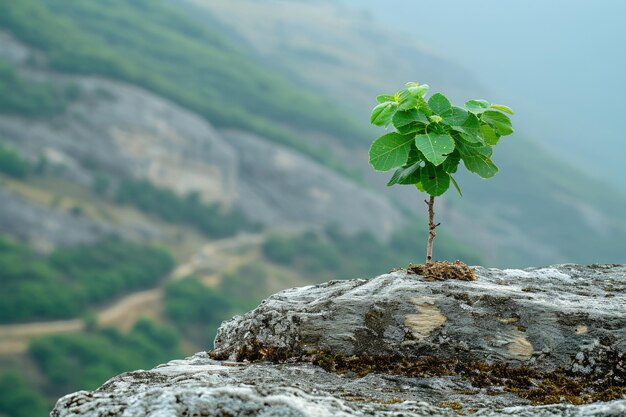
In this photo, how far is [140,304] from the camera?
109312mm

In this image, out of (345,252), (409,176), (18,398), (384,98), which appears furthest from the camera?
(345,252)

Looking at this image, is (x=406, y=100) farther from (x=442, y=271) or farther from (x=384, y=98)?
(x=442, y=271)

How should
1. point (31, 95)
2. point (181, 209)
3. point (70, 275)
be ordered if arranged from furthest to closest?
1. point (31, 95)
2. point (181, 209)
3. point (70, 275)

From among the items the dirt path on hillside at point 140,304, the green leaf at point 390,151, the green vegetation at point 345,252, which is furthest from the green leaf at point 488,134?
the green vegetation at point 345,252

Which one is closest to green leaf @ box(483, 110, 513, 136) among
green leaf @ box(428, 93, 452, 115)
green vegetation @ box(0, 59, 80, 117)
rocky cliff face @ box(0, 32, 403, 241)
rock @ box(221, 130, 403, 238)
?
green leaf @ box(428, 93, 452, 115)

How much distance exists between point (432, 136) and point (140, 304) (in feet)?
344

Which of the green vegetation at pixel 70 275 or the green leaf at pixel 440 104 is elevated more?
the green vegetation at pixel 70 275

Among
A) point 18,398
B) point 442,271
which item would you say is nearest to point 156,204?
point 18,398

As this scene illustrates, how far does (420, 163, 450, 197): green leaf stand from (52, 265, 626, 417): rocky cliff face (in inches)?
35.3

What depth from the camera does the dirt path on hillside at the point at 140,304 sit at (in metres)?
95.4

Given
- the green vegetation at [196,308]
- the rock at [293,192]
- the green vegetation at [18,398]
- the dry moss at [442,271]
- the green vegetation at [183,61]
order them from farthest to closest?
the green vegetation at [183,61] < the rock at [293,192] < the green vegetation at [196,308] < the green vegetation at [18,398] < the dry moss at [442,271]

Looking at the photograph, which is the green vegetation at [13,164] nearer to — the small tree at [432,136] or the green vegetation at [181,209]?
the green vegetation at [181,209]

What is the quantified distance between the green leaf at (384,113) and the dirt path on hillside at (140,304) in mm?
89877

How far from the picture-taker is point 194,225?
127m
